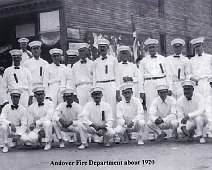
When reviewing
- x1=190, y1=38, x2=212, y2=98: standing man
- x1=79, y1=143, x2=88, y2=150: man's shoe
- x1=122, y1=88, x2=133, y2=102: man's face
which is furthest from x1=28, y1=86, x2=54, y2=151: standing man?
x1=190, y1=38, x2=212, y2=98: standing man

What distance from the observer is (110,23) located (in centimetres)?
1569

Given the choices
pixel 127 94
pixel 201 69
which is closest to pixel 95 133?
pixel 127 94

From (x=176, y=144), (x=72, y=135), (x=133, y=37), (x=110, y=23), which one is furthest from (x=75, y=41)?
(x=176, y=144)

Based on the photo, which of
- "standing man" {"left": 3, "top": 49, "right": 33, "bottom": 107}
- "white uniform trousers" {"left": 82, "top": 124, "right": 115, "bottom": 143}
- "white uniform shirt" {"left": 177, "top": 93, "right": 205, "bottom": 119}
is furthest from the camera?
"standing man" {"left": 3, "top": 49, "right": 33, "bottom": 107}

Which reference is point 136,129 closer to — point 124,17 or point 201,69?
point 201,69

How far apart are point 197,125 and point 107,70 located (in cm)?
223

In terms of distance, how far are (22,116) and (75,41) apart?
6.12 metres

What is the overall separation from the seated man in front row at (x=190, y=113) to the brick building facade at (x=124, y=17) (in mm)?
6341

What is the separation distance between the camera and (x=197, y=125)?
7359mm

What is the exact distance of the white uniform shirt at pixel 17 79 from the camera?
8.69 metres

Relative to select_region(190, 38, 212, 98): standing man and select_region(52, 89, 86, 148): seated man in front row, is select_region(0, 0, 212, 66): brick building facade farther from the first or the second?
select_region(190, 38, 212, 98): standing man

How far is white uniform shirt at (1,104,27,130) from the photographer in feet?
26.1

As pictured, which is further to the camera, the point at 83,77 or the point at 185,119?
the point at 83,77

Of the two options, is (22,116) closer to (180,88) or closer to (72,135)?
(72,135)
